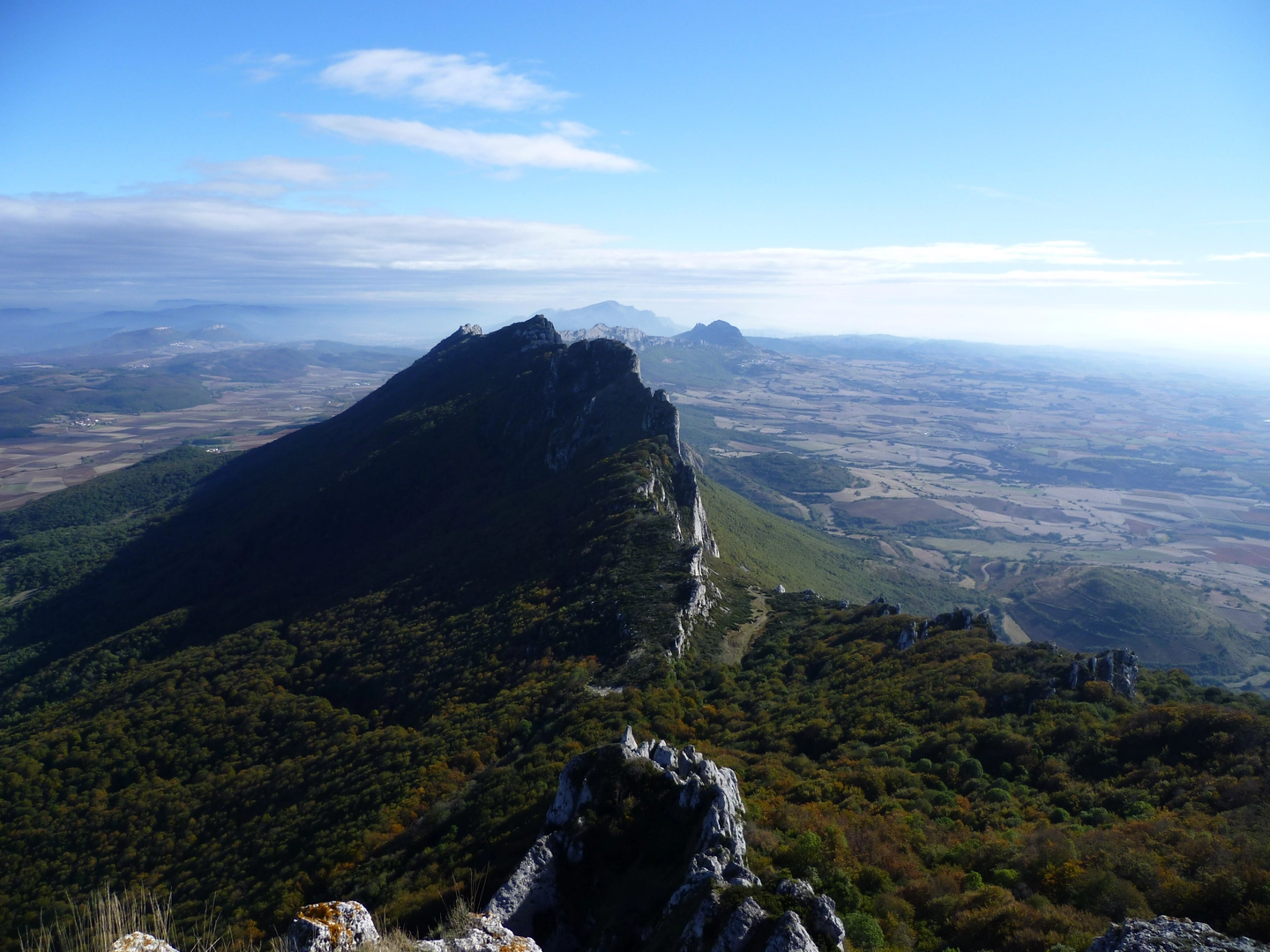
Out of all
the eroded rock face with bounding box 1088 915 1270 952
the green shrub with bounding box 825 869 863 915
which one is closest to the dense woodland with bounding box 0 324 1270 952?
the green shrub with bounding box 825 869 863 915

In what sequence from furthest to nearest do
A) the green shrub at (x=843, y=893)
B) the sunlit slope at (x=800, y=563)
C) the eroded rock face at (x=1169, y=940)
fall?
the sunlit slope at (x=800, y=563)
the green shrub at (x=843, y=893)
the eroded rock face at (x=1169, y=940)

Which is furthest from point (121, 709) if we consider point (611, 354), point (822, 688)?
point (611, 354)

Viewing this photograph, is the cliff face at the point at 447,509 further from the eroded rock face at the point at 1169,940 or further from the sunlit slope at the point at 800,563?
the eroded rock face at the point at 1169,940

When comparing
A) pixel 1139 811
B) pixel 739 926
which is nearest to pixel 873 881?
pixel 739 926

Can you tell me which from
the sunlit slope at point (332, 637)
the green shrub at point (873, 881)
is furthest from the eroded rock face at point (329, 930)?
the green shrub at point (873, 881)

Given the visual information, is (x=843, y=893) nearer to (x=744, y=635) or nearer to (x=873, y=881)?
(x=873, y=881)

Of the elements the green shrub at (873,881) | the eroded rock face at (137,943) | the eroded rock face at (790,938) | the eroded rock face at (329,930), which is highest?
the eroded rock face at (137,943)
